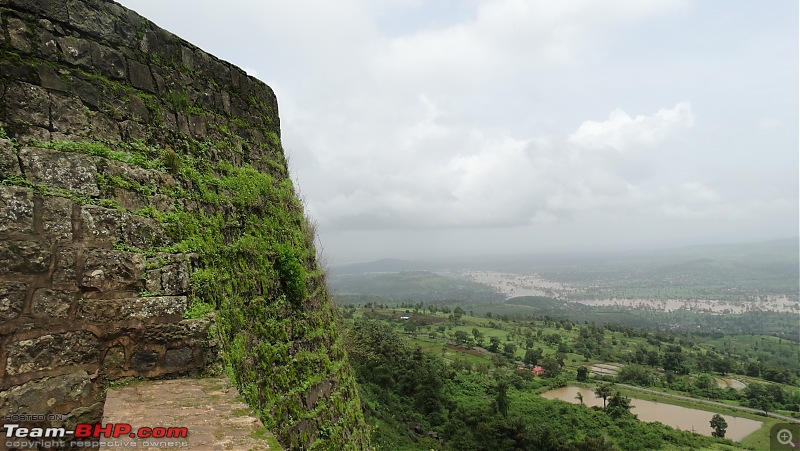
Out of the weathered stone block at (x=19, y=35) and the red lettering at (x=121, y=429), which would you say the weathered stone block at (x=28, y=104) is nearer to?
the weathered stone block at (x=19, y=35)

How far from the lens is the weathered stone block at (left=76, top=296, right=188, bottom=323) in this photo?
4082 millimetres

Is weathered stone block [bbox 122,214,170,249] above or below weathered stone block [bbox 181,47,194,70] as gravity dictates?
below

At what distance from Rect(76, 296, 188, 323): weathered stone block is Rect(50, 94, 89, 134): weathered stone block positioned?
216 centimetres

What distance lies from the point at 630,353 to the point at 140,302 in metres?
108

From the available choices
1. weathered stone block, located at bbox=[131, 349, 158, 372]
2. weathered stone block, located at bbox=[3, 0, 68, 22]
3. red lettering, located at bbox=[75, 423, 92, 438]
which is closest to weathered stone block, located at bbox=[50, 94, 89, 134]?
weathered stone block, located at bbox=[3, 0, 68, 22]

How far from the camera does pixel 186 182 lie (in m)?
5.95

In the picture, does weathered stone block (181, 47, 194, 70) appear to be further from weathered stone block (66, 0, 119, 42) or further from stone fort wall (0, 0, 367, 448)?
weathered stone block (66, 0, 119, 42)

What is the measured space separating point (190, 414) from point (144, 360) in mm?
1150

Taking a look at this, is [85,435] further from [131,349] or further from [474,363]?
[474,363]

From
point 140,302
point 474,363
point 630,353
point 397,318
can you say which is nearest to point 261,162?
point 140,302

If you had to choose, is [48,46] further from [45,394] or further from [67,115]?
[45,394]

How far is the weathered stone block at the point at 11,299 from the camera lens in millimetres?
3715

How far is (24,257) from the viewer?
394 centimetres

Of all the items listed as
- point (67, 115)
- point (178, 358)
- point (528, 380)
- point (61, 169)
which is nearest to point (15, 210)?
point (61, 169)
